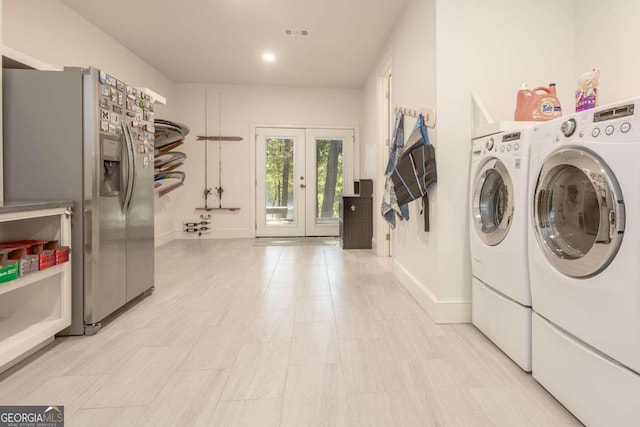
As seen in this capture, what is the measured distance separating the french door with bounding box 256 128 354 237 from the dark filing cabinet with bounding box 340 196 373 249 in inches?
40.4

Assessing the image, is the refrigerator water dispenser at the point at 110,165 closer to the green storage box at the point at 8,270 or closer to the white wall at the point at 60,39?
the green storage box at the point at 8,270

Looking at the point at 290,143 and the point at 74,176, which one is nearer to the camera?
the point at 74,176

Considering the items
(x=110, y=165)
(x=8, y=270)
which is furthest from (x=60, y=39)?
(x=8, y=270)

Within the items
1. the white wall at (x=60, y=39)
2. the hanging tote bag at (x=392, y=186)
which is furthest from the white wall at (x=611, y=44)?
the white wall at (x=60, y=39)

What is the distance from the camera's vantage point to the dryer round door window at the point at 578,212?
1047 mm

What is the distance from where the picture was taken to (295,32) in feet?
11.9

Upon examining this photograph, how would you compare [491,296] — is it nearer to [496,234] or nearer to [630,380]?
[496,234]

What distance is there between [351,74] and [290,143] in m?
1.58

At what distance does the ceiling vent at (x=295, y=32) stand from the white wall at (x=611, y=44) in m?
2.47

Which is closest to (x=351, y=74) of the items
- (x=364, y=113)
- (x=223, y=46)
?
(x=364, y=113)

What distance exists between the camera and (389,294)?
2.71m

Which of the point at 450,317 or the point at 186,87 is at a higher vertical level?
the point at 186,87

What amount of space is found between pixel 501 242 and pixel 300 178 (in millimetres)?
4450

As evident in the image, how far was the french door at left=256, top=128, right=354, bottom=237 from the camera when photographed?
19.0 ft
